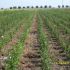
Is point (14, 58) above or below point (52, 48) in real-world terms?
above

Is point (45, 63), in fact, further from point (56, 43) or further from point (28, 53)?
point (56, 43)

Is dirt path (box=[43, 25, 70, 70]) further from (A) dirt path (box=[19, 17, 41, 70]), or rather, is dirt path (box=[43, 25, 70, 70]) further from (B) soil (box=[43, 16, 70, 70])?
(A) dirt path (box=[19, 17, 41, 70])

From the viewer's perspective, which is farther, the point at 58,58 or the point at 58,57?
the point at 58,57

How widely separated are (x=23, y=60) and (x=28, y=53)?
1.22 meters

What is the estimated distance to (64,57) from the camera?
10789mm

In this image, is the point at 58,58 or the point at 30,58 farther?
the point at 30,58

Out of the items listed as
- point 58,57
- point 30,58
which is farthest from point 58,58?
point 30,58

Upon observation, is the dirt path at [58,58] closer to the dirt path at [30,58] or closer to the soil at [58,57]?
the soil at [58,57]

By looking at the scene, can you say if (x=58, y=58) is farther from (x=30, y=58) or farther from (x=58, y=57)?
(x=30, y=58)

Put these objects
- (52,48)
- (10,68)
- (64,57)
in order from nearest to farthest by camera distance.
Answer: (10,68) → (64,57) → (52,48)

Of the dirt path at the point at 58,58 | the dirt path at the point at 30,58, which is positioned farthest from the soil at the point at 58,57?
the dirt path at the point at 30,58

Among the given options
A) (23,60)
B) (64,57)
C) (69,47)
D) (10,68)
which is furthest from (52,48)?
(10,68)

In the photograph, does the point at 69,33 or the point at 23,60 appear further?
the point at 69,33

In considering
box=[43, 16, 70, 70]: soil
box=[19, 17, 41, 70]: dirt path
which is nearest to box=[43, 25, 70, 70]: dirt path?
box=[43, 16, 70, 70]: soil
